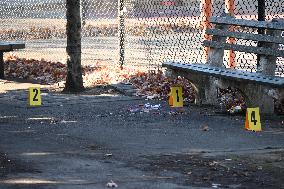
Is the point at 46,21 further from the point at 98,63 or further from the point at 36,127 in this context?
the point at 36,127

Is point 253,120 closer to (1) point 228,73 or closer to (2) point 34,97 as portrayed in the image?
(1) point 228,73

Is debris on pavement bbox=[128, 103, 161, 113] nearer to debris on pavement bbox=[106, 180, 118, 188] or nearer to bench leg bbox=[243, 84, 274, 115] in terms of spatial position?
bench leg bbox=[243, 84, 274, 115]

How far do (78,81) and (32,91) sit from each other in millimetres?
1551

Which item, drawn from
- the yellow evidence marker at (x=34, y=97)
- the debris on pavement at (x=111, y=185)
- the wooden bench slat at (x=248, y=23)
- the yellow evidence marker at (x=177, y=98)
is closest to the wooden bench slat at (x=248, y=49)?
the wooden bench slat at (x=248, y=23)

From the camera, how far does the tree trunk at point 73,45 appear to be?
464 inches

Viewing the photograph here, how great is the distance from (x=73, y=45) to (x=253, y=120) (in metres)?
4.24

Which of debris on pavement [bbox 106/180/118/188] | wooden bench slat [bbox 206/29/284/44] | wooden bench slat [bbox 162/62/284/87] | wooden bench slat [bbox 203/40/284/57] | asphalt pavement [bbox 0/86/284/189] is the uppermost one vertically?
Result: wooden bench slat [bbox 206/29/284/44]

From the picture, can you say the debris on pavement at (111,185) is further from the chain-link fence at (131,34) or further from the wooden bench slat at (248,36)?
the chain-link fence at (131,34)

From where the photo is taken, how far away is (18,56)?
17422mm

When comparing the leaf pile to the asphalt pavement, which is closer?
the asphalt pavement

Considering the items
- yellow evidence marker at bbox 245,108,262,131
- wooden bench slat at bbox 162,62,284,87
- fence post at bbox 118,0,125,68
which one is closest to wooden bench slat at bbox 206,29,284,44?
wooden bench slat at bbox 162,62,284,87

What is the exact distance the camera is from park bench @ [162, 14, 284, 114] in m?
8.75

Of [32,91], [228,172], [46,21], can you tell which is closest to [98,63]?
[32,91]

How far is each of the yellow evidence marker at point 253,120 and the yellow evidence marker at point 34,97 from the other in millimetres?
3273
